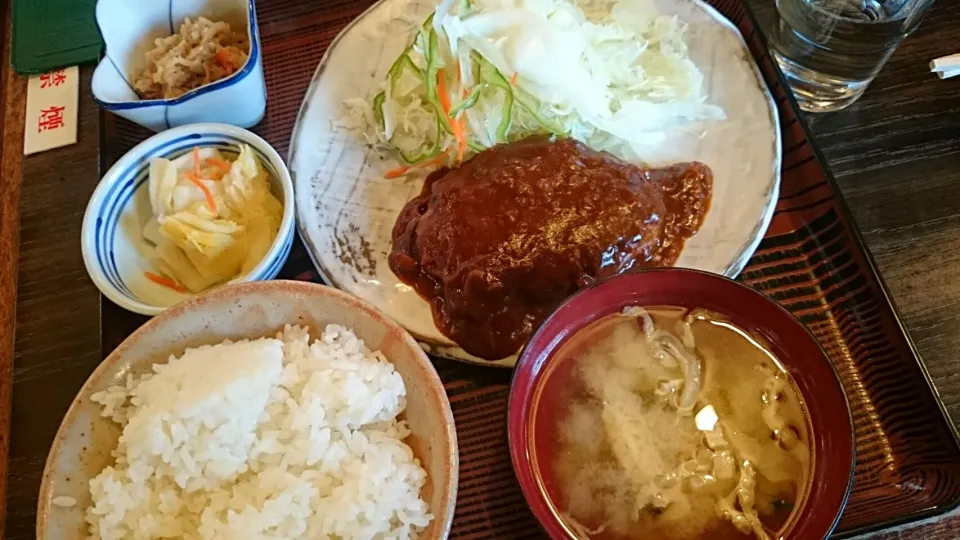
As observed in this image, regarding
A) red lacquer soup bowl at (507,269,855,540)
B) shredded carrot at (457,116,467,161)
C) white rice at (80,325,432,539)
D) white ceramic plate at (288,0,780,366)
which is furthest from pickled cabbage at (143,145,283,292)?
red lacquer soup bowl at (507,269,855,540)

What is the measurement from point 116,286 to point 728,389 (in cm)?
A: 167

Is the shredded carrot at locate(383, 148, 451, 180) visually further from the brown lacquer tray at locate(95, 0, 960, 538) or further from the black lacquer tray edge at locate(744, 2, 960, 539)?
the black lacquer tray edge at locate(744, 2, 960, 539)

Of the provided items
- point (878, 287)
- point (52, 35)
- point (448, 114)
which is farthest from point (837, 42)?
point (52, 35)

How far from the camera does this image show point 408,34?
244cm

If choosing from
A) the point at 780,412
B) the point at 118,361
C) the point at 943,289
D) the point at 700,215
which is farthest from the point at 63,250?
the point at 943,289

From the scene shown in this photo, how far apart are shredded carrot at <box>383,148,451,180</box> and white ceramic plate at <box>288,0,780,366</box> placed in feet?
0.09

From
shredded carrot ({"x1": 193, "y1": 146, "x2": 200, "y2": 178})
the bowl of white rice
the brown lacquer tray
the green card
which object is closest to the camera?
the bowl of white rice

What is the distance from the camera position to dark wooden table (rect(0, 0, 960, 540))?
1.88 metres

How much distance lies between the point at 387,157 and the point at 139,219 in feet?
2.65

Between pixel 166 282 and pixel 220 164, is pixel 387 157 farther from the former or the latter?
pixel 166 282

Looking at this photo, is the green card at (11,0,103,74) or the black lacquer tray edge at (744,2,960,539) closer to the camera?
the black lacquer tray edge at (744,2,960,539)

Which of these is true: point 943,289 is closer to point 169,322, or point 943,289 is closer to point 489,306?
point 489,306

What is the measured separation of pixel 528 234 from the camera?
6.27ft

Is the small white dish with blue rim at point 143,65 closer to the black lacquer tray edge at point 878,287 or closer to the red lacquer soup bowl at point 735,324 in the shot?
the red lacquer soup bowl at point 735,324
